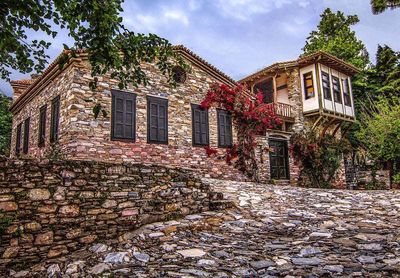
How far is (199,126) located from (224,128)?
51.1 inches

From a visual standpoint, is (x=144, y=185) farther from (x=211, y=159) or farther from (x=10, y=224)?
(x=211, y=159)

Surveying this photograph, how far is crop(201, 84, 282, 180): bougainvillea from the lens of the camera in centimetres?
1235

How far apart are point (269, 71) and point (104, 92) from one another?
31.9 ft

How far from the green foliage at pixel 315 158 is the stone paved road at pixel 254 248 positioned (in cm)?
749

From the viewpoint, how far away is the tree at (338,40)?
21.3 meters

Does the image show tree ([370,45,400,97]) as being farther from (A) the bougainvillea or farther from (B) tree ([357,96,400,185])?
(A) the bougainvillea

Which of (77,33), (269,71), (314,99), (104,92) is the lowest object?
(77,33)

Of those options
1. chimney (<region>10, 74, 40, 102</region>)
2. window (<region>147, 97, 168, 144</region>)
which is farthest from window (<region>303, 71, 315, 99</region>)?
chimney (<region>10, 74, 40, 102</region>)

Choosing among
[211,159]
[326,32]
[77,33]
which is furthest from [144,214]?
[326,32]

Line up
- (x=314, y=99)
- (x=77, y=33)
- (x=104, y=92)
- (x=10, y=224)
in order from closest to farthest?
(x=77, y=33) → (x=10, y=224) → (x=104, y=92) → (x=314, y=99)

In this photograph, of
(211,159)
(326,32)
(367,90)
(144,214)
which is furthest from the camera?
(326,32)

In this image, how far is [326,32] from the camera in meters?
23.7

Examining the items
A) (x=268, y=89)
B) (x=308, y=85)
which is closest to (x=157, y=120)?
(x=268, y=89)

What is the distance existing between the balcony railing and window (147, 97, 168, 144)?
6.39m
